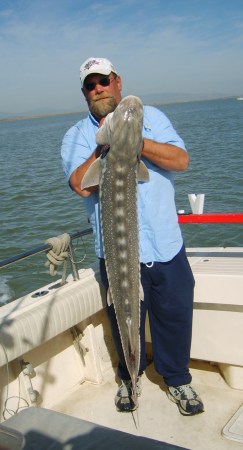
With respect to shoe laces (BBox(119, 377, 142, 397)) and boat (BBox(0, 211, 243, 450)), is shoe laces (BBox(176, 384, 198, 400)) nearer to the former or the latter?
boat (BBox(0, 211, 243, 450))

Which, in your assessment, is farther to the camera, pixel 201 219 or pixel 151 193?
pixel 201 219

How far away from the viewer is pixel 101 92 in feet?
11.1

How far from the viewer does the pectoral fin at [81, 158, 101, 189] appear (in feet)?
10.1

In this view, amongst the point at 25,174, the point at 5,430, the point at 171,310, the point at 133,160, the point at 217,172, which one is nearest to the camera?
the point at 5,430

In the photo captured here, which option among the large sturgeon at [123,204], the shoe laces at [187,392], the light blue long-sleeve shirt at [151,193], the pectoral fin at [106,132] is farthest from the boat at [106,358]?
the pectoral fin at [106,132]

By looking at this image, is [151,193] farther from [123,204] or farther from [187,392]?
[187,392]

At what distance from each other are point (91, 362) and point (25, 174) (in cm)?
2046

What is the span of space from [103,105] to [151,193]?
2.31 ft

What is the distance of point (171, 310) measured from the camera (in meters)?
3.84

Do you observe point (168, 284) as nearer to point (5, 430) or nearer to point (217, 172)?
point (5, 430)

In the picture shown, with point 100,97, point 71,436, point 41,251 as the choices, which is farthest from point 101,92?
point 71,436

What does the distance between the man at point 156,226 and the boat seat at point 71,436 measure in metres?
1.69

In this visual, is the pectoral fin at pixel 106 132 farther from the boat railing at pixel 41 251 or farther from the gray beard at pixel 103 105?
the boat railing at pixel 41 251

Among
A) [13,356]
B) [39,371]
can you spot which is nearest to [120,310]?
[13,356]
